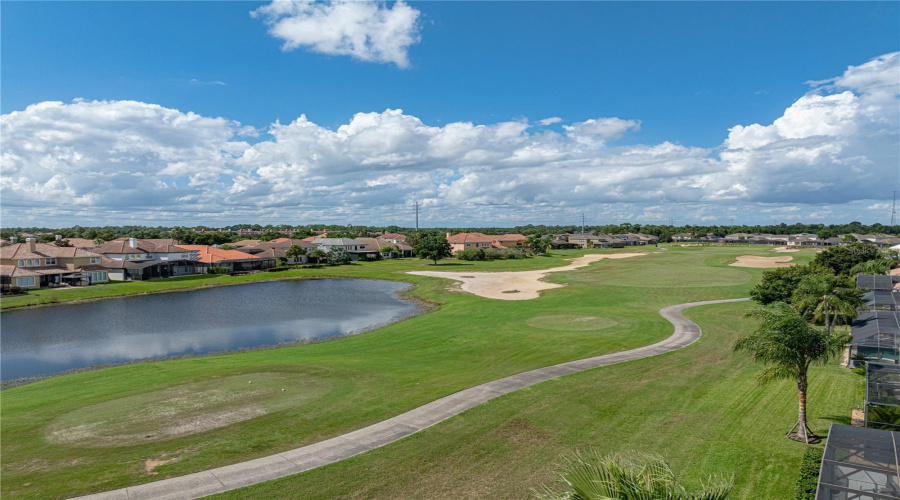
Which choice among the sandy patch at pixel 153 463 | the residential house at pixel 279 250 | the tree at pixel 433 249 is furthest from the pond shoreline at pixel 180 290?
the sandy patch at pixel 153 463

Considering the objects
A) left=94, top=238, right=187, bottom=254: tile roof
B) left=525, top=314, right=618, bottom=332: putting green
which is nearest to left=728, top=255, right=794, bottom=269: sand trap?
left=525, top=314, right=618, bottom=332: putting green

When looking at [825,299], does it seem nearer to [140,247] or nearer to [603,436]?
[603,436]

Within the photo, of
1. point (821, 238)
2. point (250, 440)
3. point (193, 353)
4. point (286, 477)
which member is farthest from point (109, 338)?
point (821, 238)

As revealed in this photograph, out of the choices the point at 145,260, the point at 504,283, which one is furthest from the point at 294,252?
the point at 504,283

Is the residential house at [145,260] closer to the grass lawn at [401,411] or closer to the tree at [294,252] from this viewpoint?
the tree at [294,252]

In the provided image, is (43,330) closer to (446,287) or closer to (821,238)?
(446,287)

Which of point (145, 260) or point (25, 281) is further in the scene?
point (145, 260)

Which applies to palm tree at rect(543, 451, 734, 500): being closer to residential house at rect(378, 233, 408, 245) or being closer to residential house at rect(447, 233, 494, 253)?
residential house at rect(447, 233, 494, 253)
